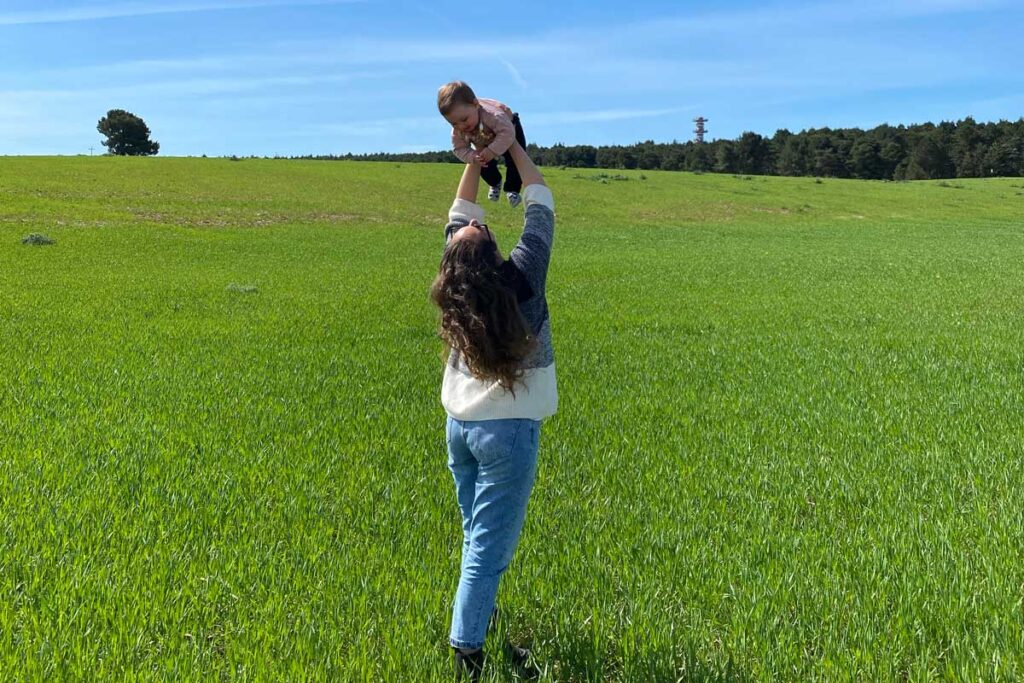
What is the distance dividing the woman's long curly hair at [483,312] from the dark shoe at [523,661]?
54.1 inches

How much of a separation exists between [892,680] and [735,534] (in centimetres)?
143

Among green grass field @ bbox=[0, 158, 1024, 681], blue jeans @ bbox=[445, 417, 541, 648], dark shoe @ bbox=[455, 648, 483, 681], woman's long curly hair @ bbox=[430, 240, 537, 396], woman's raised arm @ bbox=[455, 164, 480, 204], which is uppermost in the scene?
woman's raised arm @ bbox=[455, 164, 480, 204]

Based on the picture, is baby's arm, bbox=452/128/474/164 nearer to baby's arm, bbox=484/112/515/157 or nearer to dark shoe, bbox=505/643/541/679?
baby's arm, bbox=484/112/515/157

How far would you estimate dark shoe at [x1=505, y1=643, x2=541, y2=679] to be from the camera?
123 inches

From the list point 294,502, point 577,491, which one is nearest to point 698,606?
point 577,491

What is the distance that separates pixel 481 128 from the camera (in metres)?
2.71

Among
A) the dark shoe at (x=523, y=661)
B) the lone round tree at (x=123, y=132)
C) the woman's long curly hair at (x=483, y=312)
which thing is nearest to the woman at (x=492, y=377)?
the woman's long curly hair at (x=483, y=312)

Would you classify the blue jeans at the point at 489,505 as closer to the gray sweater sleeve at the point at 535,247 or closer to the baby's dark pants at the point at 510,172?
the gray sweater sleeve at the point at 535,247

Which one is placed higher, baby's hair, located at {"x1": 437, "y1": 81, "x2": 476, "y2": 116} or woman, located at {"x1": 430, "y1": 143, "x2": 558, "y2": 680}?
baby's hair, located at {"x1": 437, "y1": 81, "x2": 476, "y2": 116}

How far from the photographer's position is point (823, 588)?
3.71 meters

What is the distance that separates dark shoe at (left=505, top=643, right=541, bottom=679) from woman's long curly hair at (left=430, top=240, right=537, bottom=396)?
4.51 ft

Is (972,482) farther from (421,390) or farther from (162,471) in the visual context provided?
(162,471)

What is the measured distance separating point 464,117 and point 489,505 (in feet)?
5.24

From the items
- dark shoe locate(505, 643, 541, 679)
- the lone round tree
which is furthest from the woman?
the lone round tree
